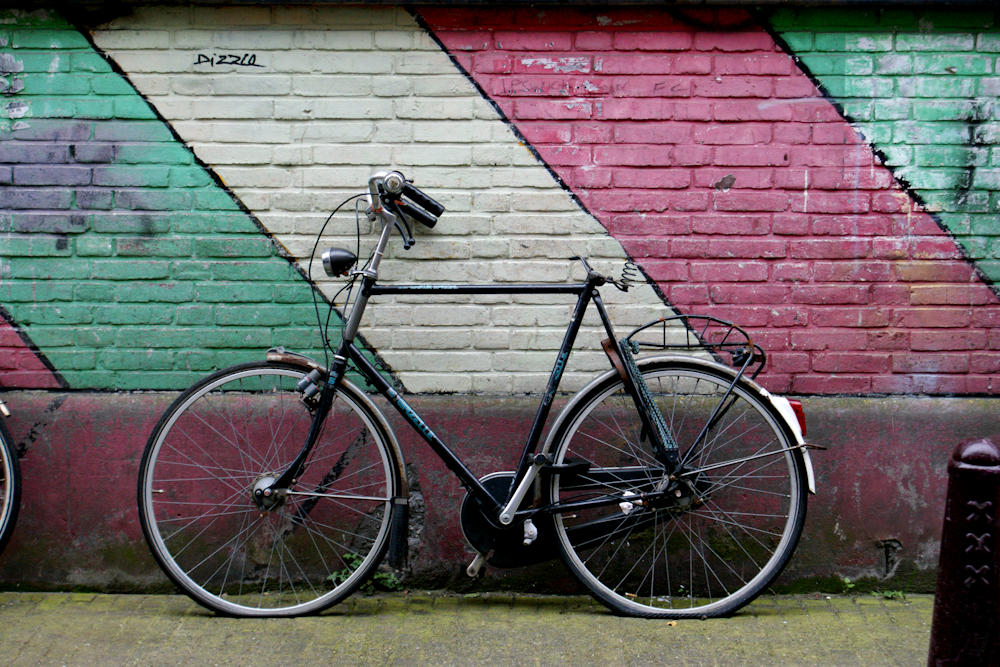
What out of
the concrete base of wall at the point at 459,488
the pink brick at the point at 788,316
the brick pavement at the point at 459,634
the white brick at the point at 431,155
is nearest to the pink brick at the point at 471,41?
the white brick at the point at 431,155

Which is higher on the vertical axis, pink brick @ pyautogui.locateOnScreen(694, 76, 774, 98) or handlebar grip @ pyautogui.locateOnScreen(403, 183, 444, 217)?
pink brick @ pyautogui.locateOnScreen(694, 76, 774, 98)

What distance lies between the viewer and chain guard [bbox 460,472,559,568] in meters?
3.06

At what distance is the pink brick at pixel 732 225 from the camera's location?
336 cm

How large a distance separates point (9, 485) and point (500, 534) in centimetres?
202

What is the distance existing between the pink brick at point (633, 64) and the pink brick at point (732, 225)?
663 millimetres

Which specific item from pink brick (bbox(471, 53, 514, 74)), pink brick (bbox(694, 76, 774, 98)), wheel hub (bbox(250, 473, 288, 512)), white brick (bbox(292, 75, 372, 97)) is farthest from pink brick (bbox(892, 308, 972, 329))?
wheel hub (bbox(250, 473, 288, 512))

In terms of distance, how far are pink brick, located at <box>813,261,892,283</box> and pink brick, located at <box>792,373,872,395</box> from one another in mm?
427

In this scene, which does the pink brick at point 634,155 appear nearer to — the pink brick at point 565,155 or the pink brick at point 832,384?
the pink brick at point 565,155

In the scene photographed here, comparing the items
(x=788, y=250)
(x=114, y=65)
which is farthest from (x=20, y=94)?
(x=788, y=250)

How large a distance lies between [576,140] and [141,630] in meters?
2.66

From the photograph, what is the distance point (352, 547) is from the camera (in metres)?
3.41

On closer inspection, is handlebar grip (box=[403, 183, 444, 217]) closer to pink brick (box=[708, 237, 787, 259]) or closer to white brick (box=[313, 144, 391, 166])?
white brick (box=[313, 144, 391, 166])

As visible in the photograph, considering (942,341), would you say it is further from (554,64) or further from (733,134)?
(554,64)

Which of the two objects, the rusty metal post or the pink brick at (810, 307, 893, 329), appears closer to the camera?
the rusty metal post
